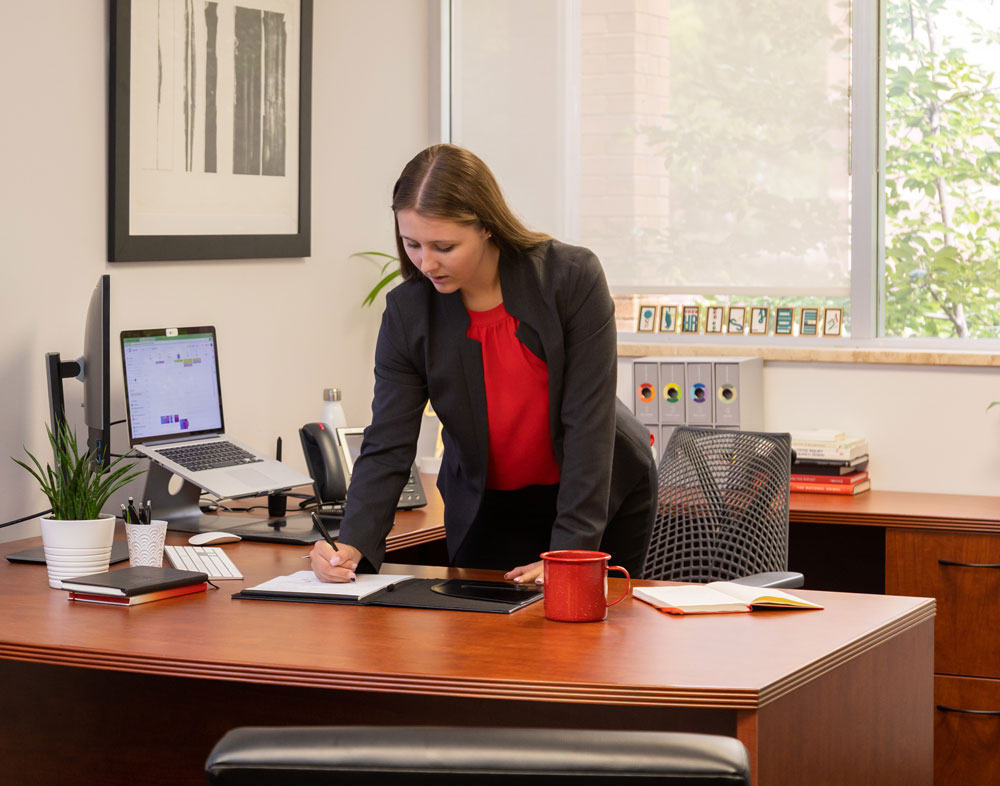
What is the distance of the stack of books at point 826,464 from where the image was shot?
3.66 m

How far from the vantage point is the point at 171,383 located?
312 centimetres

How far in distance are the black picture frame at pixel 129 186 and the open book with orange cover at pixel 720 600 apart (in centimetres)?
166

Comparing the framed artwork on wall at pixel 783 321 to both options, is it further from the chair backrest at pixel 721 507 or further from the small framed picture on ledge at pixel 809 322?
the chair backrest at pixel 721 507

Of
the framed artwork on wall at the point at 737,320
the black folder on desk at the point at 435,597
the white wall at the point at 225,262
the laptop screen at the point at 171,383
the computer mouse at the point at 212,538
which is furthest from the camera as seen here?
the framed artwork on wall at the point at 737,320

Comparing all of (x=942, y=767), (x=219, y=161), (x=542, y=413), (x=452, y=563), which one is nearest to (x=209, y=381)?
(x=219, y=161)

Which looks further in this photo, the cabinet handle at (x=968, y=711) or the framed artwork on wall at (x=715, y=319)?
the framed artwork on wall at (x=715, y=319)

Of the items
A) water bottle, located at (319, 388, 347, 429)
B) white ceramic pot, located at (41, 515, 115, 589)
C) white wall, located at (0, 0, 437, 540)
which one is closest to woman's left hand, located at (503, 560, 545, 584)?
white ceramic pot, located at (41, 515, 115, 589)

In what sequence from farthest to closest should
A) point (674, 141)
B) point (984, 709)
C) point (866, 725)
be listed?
point (674, 141)
point (984, 709)
point (866, 725)

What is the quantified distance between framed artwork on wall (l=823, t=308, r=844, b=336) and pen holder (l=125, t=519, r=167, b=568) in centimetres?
230

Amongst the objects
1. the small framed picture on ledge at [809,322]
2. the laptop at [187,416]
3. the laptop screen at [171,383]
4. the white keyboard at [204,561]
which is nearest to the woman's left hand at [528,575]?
the white keyboard at [204,561]

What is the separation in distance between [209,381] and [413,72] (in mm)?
1578

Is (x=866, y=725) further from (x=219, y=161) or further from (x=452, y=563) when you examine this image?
(x=219, y=161)

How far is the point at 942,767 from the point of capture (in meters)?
3.23

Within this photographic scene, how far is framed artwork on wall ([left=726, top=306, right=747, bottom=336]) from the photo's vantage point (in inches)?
162
